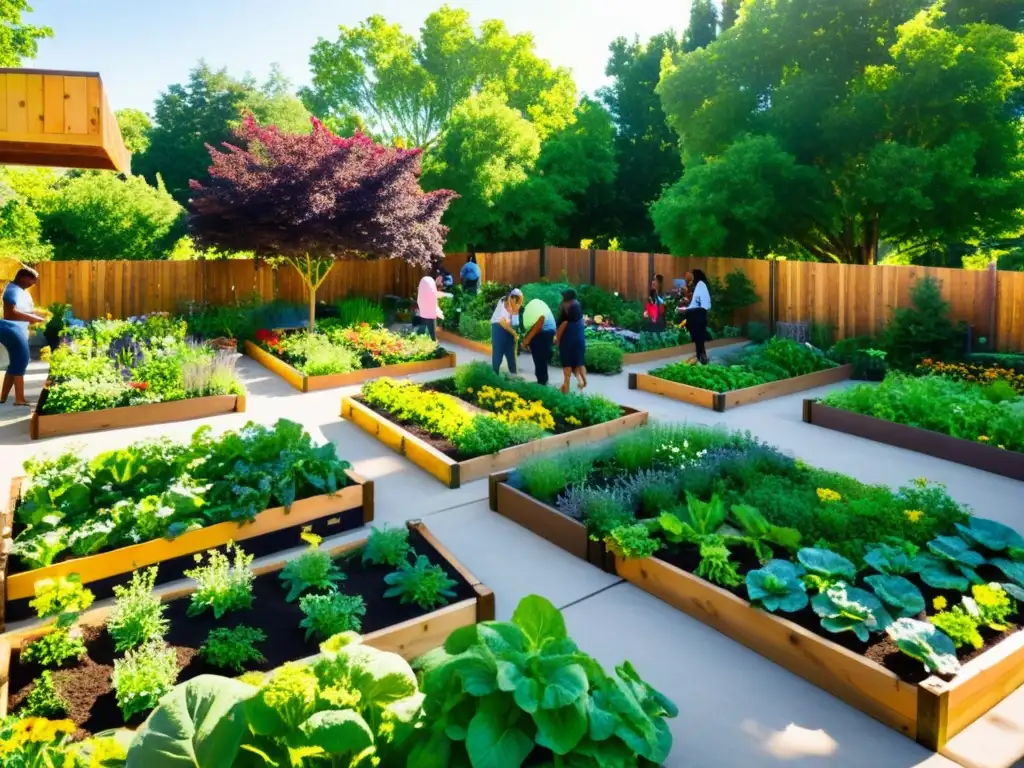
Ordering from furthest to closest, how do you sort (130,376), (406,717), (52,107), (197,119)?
1. (197,119)
2. (130,376)
3. (52,107)
4. (406,717)

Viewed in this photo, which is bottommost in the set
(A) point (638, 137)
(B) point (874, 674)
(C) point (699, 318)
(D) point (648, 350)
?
(B) point (874, 674)

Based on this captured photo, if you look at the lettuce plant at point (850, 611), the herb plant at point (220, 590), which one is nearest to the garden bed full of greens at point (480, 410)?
the herb plant at point (220, 590)

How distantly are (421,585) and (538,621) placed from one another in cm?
167

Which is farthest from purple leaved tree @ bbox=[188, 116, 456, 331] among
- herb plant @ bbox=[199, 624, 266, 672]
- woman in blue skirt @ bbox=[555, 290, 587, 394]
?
herb plant @ bbox=[199, 624, 266, 672]

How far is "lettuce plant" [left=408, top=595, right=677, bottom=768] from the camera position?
2.64 meters

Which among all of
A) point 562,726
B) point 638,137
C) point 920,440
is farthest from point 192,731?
point 638,137

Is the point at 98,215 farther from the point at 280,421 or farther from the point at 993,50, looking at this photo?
the point at 993,50

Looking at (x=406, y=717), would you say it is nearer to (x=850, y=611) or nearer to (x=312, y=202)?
(x=850, y=611)

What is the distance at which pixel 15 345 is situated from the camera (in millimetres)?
10234

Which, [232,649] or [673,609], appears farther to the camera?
[673,609]

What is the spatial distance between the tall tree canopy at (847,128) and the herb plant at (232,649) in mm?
14295

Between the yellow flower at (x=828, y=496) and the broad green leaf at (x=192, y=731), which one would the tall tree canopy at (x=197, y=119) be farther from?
the broad green leaf at (x=192, y=731)

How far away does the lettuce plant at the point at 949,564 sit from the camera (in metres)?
4.87

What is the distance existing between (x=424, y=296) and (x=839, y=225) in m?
11.6
